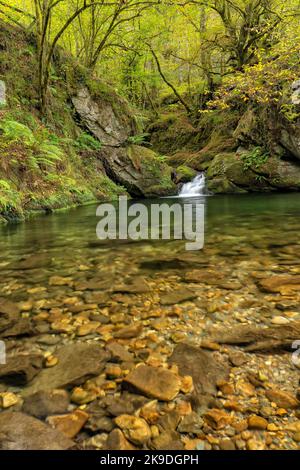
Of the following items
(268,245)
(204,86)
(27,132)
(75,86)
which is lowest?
(268,245)

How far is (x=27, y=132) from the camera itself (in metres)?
8.91

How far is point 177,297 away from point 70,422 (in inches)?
63.8

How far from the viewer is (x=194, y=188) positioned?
16.4m

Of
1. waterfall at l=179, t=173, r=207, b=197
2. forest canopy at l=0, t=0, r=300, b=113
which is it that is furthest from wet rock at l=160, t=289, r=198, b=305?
waterfall at l=179, t=173, r=207, b=197

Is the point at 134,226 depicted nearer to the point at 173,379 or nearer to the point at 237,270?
the point at 237,270

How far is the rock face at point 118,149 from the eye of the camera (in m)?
15.2

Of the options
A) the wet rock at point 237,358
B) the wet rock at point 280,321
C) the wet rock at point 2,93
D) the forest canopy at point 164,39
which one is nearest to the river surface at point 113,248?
the wet rock at point 280,321

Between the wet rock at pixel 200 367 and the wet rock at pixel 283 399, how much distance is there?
262 mm

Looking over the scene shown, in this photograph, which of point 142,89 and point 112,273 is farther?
point 142,89

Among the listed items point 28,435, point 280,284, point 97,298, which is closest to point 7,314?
point 97,298

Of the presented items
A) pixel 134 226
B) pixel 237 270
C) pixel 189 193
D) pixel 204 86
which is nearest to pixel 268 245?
pixel 237 270

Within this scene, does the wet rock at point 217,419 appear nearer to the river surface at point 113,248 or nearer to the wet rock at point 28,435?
the wet rock at point 28,435

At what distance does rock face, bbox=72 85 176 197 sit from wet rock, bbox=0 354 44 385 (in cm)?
1345
